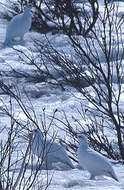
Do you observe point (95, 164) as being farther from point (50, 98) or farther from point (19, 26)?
point (19, 26)

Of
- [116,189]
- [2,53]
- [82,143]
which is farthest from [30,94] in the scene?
[116,189]

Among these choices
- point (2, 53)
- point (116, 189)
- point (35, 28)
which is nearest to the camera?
point (116, 189)

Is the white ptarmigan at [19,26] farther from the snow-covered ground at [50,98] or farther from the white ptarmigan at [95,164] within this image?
the white ptarmigan at [95,164]

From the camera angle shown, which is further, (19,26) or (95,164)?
(19,26)

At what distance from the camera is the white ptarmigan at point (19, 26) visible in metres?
13.0

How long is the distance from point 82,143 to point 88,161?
0.72 feet

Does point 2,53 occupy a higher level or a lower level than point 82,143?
higher

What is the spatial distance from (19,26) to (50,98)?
2389 mm

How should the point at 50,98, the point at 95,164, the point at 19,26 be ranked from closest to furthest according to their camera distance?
the point at 95,164, the point at 50,98, the point at 19,26

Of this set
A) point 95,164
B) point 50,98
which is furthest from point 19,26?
point 95,164

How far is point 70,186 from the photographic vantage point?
5.17 meters

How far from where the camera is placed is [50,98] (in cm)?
1126

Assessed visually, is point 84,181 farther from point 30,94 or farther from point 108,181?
point 30,94

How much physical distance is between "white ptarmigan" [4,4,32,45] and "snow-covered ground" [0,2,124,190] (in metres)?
0.25
